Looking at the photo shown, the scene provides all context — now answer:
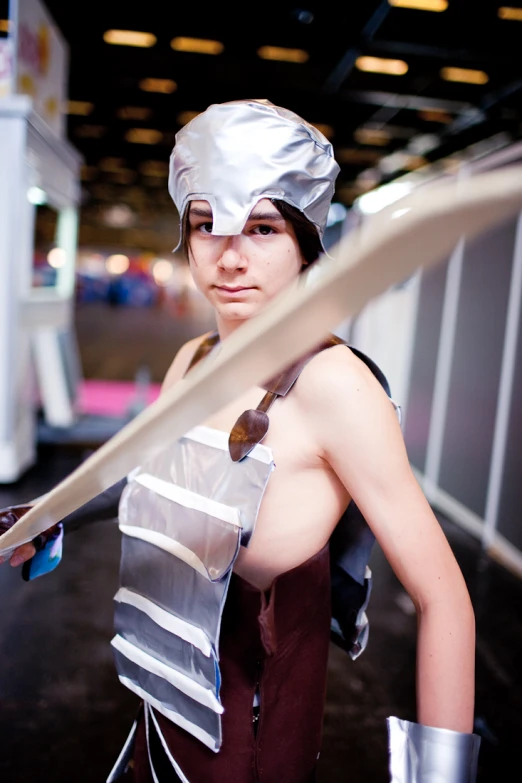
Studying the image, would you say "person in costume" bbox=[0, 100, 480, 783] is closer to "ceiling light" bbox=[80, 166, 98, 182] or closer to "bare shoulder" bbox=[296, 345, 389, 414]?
"bare shoulder" bbox=[296, 345, 389, 414]

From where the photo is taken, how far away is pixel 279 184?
70 centimetres

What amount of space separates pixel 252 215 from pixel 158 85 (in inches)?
365

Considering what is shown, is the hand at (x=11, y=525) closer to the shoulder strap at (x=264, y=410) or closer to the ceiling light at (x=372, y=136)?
the shoulder strap at (x=264, y=410)

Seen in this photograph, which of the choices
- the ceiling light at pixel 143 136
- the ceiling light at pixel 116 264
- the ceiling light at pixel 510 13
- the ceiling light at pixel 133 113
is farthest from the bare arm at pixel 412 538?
the ceiling light at pixel 116 264

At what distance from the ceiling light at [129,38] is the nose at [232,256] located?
7.15m

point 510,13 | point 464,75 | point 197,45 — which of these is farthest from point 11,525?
point 464,75

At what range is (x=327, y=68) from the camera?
297 inches

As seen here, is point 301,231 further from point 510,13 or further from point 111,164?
point 111,164

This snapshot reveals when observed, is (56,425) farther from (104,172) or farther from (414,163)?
(104,172)

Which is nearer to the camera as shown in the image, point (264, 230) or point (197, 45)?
point (264, 230)

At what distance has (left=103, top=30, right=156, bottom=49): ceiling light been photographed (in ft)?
22.4

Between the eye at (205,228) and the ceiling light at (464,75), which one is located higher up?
the ceiling light at (464,75)

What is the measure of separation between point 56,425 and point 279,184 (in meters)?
4.66

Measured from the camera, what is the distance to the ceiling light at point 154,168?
49.9ft
